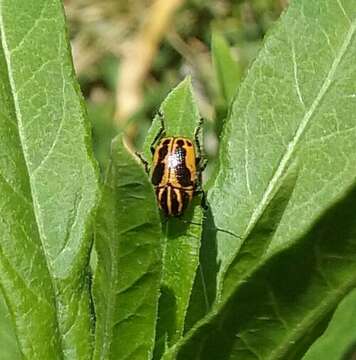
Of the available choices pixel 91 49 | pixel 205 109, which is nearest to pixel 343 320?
pixel 205 109

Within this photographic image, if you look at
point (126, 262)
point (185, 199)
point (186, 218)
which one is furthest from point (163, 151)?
point (126, 262)

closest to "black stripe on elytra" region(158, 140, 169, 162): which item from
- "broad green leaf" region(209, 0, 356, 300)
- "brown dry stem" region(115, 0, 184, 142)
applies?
"broad green leaf" region(209, 0, 356, 300)

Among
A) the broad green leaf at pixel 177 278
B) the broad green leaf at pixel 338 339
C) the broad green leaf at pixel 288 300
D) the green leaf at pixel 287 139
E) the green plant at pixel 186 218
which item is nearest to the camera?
the broad green leaf at pixel 288 300

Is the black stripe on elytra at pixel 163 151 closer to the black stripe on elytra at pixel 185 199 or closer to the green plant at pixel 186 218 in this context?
the black stripe on elytra at pixel 185 199

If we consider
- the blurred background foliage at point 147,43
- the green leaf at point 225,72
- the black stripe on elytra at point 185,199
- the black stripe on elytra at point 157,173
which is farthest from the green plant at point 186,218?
the blurred background foliage at point 147,43

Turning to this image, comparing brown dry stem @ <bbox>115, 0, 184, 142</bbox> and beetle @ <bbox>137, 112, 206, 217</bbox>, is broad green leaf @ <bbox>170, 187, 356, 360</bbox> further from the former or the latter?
brown dry stem @ <bbox>115, 0, 184, 142</bbox>

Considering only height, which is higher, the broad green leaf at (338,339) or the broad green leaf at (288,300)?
the broad green leaf at (288,300)

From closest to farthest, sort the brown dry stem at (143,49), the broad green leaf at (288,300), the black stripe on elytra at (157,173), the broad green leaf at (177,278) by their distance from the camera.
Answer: the broad green leaf at (288,300), the broad green leaf at (177,278), the black stripe on elytra at (157,173), the brown dry stem at (143,49)

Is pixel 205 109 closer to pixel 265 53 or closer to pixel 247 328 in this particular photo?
pixel 265 53
